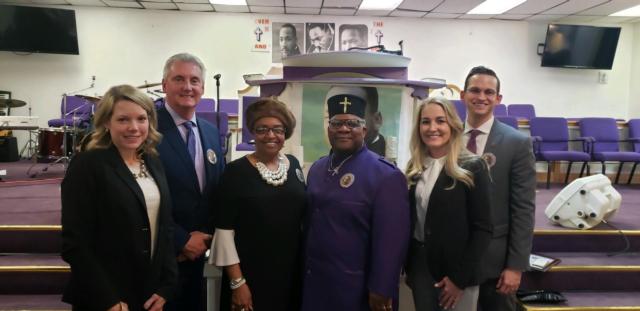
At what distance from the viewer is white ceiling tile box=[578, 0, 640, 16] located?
700cm

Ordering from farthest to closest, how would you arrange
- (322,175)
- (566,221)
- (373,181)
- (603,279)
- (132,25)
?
(132,25)
(566,221)
(603,279)
(322,175)
(373,181)

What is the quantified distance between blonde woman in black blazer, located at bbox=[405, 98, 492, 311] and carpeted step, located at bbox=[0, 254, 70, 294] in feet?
7.73

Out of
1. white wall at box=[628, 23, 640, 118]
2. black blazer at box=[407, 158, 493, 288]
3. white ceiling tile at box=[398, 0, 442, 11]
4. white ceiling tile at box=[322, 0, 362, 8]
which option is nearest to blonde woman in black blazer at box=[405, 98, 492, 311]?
black blazer at box=[407, 158, 493, 288]

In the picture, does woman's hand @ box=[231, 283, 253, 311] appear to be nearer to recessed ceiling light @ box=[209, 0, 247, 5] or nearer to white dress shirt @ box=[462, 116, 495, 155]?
white dress shirt @ box=[462, 116, 495, 155]

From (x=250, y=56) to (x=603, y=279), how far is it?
6722 mm

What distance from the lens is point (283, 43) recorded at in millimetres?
8156

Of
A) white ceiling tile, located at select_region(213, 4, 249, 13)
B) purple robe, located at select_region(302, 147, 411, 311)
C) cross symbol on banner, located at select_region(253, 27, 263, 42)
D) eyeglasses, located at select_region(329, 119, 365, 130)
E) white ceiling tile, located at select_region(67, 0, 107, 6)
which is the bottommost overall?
purple robe, located at select_region(302, 147, 411, 311)

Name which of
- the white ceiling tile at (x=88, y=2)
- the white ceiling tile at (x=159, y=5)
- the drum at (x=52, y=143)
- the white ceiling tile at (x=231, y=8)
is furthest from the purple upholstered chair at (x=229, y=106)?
the white ceiling tile at (x=88, y=2)

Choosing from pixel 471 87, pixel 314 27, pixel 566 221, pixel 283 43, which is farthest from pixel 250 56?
pixel 471 87

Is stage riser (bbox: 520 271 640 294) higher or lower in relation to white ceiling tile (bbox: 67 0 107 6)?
lower

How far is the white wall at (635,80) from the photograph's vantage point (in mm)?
8305

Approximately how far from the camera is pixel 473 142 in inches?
75.3

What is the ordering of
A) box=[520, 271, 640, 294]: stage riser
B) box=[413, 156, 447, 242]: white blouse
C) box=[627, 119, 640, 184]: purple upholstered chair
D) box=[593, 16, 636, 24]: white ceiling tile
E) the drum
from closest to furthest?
box=[413, 156, 447, 242]: white blouse
box=[520, 271, 640, 294]: stage riser
the drum
box=[627, 119, 640, 184]: purple upholstered chair
box=[593, 16, 636, 24]: white ceiling tile

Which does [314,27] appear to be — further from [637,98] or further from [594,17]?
[637,98]
